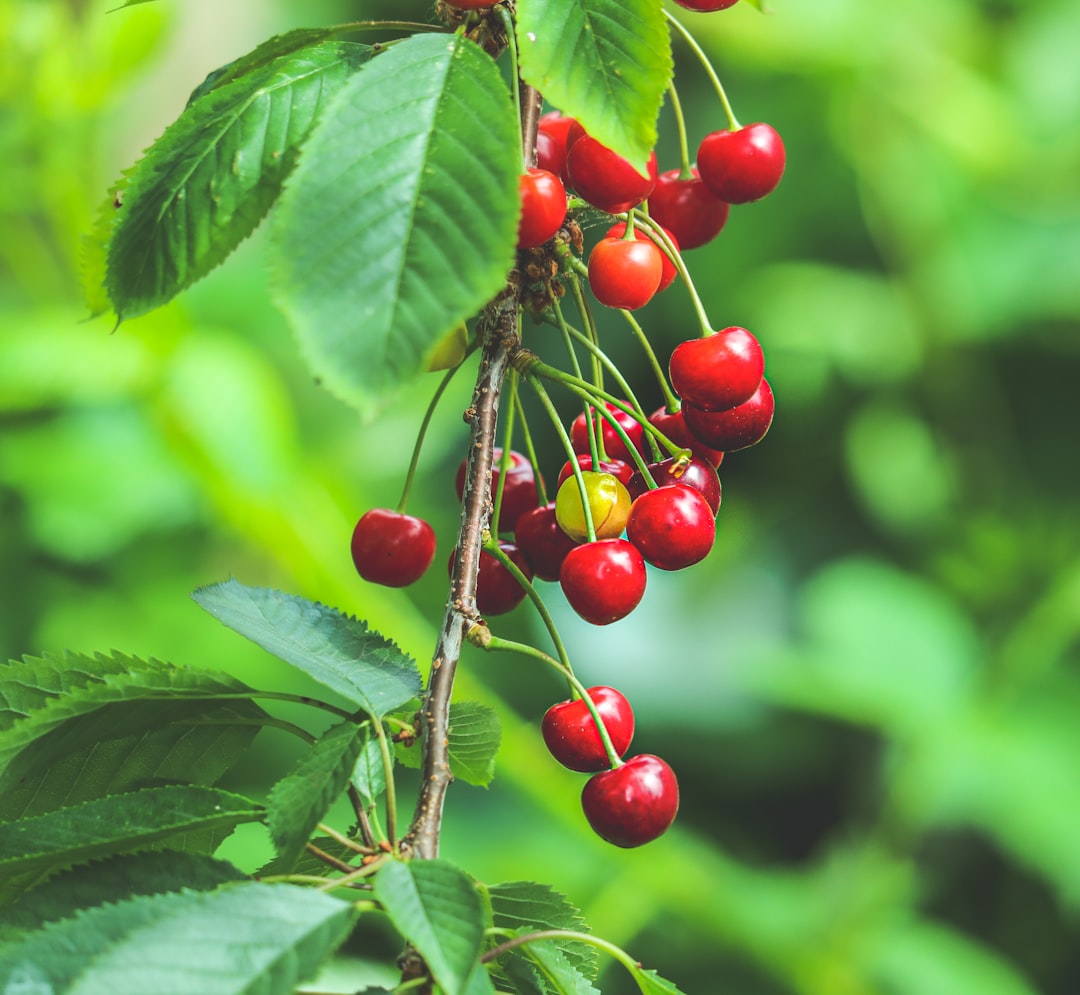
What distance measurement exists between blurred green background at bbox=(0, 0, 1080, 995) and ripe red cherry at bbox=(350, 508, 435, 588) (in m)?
1.20

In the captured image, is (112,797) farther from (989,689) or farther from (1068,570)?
(1068,570)

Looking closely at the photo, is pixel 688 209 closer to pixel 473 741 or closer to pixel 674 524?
pixel 674 524

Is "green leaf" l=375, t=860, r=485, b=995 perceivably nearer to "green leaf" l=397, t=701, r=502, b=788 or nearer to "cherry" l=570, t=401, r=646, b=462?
"green leaf" l=397, t=701, r=502, b=788

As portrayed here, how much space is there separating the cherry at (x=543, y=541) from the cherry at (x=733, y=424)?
0.10 m

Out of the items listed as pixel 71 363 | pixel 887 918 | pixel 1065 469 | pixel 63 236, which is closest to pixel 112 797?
pixel 71 363

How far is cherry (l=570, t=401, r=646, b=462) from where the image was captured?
0.68m

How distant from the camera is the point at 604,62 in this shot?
51cm

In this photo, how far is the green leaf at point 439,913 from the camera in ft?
1.36

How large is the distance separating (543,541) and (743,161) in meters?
0.25

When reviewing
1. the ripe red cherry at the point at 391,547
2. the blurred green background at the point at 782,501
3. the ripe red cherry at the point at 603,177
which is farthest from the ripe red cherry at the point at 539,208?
the blurred green background at the point at 782,501

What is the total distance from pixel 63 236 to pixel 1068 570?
7.30 feet

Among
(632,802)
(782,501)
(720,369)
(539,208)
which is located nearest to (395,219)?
(539,208)

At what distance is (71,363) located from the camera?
2.04 m

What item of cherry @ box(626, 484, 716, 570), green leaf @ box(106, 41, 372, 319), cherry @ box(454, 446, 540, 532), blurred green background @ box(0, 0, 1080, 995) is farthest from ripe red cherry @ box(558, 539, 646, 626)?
blurred green background @ box(0, 0, 1080, 995)
